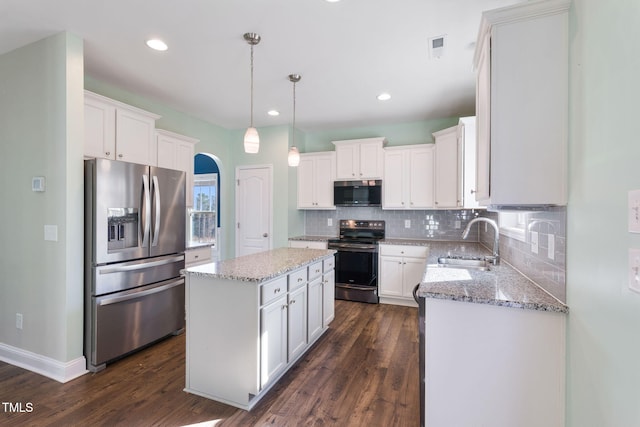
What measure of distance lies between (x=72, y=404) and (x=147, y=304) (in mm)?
908

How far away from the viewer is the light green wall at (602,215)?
0.94 m

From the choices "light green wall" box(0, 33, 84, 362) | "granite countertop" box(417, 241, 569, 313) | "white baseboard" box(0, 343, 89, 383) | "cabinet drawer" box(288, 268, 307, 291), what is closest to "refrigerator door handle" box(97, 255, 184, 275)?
"light green wall" box(0, 33, 84, 362)

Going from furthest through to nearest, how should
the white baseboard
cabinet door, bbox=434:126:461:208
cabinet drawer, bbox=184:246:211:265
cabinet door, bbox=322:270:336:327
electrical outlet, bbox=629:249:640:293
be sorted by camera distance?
cabinet door, bbox=434:126:461:208 → cabinet drawer, bbox=184:246:211:265 → cabinet door, bbox=322:270:336:327 → the white baseboard → electrical outlet, bbox=629:249:640:293

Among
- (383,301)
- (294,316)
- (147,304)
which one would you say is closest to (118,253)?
(147,304)

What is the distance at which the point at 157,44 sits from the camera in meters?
2.47

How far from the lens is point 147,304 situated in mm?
2838

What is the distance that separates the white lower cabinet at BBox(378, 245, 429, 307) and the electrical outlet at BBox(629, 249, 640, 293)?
304 centimetres

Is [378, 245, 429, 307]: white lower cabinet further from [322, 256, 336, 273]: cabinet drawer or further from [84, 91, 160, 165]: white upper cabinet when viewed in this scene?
[84, 91, 160, 165]: white upper cabinet

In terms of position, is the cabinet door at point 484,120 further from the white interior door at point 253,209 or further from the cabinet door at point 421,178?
the white interior door at point 253,209

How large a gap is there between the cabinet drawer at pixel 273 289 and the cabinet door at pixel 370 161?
2689 millimetres

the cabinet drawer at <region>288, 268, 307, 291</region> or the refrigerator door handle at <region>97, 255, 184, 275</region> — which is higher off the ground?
the refrigerator door handle at <region>97, 255, 184, 275</region>

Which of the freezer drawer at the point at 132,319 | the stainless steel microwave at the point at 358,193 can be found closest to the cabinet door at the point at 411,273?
the stainless steel microwave at the point at 358,193

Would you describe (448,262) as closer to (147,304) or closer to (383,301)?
(383,301)

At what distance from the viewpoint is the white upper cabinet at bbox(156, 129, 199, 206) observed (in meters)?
3.56
